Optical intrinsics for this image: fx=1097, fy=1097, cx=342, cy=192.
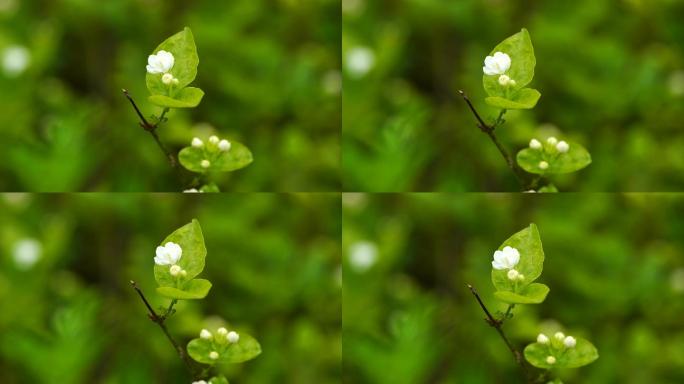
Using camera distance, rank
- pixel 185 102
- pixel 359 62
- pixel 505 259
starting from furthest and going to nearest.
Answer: pixel 359 62, pixel 185 102, pixel 505 259

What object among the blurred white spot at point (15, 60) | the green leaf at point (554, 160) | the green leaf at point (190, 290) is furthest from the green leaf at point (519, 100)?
the blurred white spot at point (15, 60)

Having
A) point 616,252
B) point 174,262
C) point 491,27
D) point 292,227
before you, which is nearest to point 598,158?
point 616,252

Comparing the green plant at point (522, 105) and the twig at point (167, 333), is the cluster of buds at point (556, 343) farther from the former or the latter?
the twig at point (167, 333)

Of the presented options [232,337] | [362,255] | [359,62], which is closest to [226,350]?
[232,337]

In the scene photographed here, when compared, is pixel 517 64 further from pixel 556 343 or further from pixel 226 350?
pixel 226 350

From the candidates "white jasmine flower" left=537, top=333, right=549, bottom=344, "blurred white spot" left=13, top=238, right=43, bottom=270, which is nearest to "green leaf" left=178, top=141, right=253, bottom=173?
"blurred white spot" left=13, top=238, right=43, bottom=270

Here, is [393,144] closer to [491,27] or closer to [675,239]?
[491,27]

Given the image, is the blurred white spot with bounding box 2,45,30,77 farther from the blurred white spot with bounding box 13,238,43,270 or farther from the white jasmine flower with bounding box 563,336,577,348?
the white jasmine flower with bounding box 563,336,577,348
